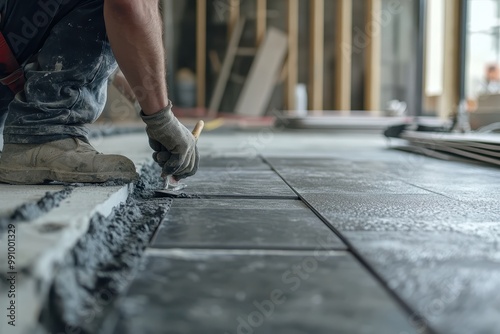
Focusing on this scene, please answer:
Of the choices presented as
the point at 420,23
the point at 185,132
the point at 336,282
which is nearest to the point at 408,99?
the point at 420,23

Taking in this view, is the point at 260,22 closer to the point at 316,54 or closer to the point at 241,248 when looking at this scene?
the point at 316,54

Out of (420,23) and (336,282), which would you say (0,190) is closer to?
(336,282)

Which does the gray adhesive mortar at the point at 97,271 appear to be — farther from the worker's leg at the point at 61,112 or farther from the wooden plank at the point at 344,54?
the wooden plank at the point at 344,54

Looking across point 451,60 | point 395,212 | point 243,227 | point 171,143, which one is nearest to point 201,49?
point 451,60

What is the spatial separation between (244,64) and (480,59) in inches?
138

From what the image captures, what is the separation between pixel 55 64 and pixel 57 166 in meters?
0.30

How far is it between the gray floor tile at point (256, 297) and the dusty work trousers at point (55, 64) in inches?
30.7

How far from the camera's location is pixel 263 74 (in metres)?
8.17

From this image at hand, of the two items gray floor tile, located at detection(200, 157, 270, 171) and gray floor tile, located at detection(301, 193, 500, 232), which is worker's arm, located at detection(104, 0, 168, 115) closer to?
gray floor tile, located at detection(301, 193, 500, 232)

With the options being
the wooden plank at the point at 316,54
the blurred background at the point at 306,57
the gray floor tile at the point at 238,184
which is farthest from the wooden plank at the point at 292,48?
the gray floor tile at the point at 238,184

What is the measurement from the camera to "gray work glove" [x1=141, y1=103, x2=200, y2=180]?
1403 mm

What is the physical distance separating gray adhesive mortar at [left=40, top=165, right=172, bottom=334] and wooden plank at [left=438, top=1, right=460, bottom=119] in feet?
22.5

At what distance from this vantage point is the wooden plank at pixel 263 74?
810 cm

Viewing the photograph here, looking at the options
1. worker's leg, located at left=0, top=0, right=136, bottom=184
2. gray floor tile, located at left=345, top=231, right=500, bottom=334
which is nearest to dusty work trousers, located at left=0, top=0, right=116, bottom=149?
worker's leg, located at left=0, top=0, right=136, bottom=184
